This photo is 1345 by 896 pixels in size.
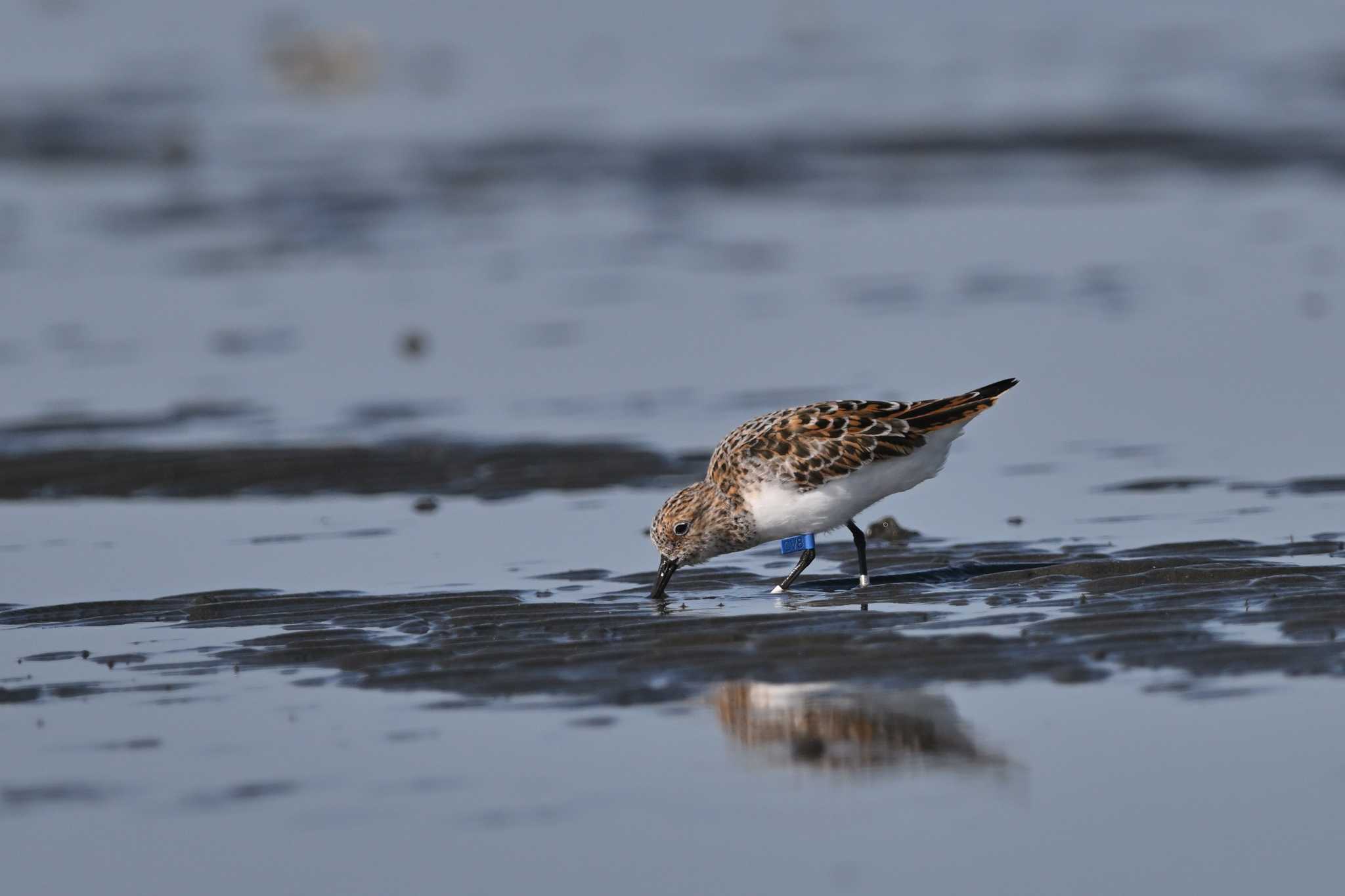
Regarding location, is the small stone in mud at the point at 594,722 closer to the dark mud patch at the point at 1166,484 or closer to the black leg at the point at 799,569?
the black leg at the point at 799,569

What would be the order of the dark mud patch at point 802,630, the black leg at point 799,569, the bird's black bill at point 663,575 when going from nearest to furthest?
the dark mud patch at point 802,630, the bird's black bill at point 663,575, the black leg at point 799,569

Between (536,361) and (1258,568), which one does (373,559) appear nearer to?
(1258,568)

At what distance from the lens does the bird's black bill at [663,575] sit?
10328 millimetres

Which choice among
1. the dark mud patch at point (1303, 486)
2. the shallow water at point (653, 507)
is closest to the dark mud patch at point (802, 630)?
Result: the shallow water at point (653, 507)

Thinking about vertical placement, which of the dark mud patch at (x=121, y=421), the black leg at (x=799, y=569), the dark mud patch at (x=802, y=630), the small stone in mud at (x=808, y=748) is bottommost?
the small stone in mud at (x=808, y=748)

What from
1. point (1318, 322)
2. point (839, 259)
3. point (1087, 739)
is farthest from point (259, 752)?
point (839, 259)

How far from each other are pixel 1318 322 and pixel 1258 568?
8.24 metres

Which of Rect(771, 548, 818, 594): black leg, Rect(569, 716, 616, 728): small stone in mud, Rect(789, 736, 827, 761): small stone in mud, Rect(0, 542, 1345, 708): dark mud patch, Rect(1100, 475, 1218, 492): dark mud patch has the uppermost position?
Rect(1100, 475, 1218, 492): dark mud patch

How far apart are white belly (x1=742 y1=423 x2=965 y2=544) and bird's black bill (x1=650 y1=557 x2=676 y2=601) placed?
0.46 m

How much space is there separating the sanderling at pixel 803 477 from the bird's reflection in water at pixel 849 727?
1.95 metres

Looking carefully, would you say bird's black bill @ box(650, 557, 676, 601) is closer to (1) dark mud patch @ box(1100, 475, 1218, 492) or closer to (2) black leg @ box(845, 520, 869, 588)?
(2) black leg @ box(845, 520, 869, 588)

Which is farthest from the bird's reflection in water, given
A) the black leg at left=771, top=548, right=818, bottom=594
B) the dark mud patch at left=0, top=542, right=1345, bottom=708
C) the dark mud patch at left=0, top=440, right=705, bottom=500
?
the dark mud patch at left=0, top=440, right=705, bottom=500

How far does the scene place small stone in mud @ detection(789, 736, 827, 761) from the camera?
7523 millimetres

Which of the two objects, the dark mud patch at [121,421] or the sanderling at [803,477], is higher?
the dark mud patch at [121,421]
